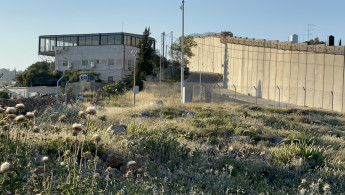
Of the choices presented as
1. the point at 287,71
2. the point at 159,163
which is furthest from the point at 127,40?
the point at 159,163

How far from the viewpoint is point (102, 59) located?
6562 cm

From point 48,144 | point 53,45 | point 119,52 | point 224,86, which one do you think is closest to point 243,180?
point 48,144

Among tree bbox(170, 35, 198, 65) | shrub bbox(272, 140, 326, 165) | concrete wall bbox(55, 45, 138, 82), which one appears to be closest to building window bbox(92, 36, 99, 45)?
concrete wall bbox(55, 45, 138, 82)

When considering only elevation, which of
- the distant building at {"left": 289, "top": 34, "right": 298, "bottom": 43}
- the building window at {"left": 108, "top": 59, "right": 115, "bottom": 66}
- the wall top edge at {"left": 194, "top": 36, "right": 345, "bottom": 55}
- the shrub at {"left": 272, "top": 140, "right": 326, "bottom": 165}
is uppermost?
the distant building at {"left": 289, "top": 34, "right": 298, "bottom": 43}

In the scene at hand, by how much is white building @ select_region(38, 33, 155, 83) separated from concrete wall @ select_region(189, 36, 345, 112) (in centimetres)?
1590

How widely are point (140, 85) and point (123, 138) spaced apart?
34.5 metres

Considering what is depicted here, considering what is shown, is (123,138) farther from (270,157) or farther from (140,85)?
(140,85)

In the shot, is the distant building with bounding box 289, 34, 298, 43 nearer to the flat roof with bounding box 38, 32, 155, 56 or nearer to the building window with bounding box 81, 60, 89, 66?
the flat roof with bounding box 38, 32, 155, 56

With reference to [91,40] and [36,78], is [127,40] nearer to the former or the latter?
[91,40]

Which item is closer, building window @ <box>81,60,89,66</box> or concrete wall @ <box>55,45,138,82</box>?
concrete wall @ <box>55,45,138,82</box>

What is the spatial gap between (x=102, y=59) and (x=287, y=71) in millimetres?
33251

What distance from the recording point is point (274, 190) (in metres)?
6.98

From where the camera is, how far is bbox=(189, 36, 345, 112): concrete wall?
3478 centimetres

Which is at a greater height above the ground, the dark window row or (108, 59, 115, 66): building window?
the dark window row
